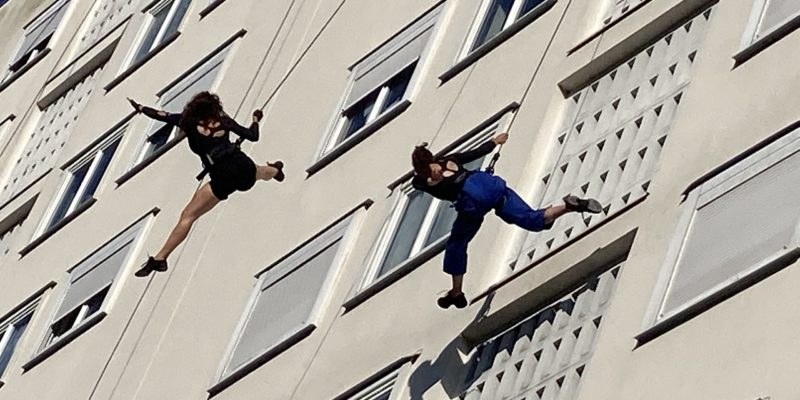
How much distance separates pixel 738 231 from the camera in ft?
48.9

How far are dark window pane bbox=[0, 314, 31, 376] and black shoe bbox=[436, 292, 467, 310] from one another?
33.1 feet

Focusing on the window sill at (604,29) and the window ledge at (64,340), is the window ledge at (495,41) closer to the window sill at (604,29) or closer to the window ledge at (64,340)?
the window sill at (604,29)

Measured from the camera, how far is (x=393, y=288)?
18.7 m

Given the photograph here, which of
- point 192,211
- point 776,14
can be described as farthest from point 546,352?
point 192,211

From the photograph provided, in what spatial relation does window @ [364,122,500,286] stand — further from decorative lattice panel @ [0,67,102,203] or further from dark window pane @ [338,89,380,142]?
decorative lattice panel @ [0,67,102,203]

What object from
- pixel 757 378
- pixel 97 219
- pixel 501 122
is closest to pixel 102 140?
pixel 97 219

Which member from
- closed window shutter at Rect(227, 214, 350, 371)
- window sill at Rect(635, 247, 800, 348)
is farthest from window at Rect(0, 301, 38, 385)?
window sill at Rect(635, 247, 800, 348)

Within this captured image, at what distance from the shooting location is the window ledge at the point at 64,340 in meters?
23.9

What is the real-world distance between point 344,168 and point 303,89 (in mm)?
2408

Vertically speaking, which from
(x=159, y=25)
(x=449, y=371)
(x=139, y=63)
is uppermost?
(x=159, y=25)

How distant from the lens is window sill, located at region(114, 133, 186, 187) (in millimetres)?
25719

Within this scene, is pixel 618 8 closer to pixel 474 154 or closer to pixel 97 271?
pixel 474 154

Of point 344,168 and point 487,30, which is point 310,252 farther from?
point 487,30

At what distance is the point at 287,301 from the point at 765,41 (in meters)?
6.06
